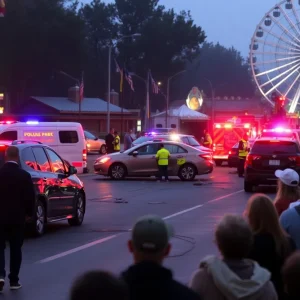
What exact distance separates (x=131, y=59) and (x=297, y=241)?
301 feet

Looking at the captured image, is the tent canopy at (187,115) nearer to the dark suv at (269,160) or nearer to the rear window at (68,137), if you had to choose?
the rear window at (68,137)

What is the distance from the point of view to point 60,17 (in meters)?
80.2

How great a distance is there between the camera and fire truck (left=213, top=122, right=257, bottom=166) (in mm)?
43062

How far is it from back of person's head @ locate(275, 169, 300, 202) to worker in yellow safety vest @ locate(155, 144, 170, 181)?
894 inches

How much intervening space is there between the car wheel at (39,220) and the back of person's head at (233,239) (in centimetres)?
1001

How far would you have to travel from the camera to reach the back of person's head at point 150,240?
4.29 m

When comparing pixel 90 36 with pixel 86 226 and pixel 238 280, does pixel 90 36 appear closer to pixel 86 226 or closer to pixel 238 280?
pixel 86 226

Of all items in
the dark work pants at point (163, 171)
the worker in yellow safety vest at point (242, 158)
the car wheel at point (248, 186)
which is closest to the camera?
the car wheel at point (248, 186)

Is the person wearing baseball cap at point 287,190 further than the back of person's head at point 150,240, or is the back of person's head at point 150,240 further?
the person wearing baseball cap at point 287,190

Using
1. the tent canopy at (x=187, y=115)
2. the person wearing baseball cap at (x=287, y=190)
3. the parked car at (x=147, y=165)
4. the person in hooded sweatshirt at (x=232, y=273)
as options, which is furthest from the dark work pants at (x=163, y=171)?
the tent canopy at (x=187, y=115)

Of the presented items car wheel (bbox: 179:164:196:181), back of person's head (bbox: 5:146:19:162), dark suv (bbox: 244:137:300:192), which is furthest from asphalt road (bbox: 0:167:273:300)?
car wheel (bbox: 179:164:196:181)

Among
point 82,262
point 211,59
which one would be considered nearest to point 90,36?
point 211,59

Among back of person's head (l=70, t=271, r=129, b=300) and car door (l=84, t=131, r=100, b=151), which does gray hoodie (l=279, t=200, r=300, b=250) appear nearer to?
back of person's head (l=70, t=271, r=129, b=300)

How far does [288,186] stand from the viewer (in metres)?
7.59
